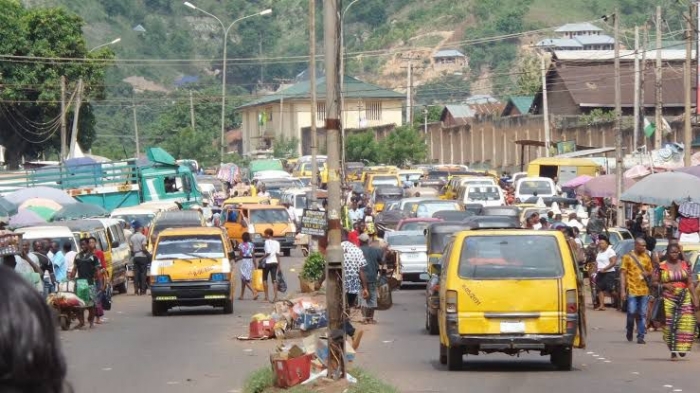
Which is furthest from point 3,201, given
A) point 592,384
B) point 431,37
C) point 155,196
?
point 431,37

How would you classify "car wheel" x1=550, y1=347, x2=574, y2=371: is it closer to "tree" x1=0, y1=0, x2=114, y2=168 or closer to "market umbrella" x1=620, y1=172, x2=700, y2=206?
"market umbrella" x1=620, y1=172, x2=700, y2=206

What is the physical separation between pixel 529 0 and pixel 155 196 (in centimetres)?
13464

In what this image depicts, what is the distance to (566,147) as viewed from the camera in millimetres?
66312

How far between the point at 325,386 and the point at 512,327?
9.32 ft

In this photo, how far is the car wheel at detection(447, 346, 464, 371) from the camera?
1716 cm

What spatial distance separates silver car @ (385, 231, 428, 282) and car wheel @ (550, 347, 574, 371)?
54.9ft

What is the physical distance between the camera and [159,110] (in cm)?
15088

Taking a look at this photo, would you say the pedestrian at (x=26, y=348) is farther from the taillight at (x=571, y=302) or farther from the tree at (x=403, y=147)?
the tree at (x=403, y=147)

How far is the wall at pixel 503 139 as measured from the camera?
67.2 meters

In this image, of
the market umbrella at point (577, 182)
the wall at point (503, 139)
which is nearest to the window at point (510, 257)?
the market umbrella at point (577, 182)

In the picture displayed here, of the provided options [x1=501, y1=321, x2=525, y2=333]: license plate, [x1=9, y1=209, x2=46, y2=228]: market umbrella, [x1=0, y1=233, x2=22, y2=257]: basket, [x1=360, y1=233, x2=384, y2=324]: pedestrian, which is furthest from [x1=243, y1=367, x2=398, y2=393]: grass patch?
[x1=9, y1=209, x2=46, y2=228]: market umbrella

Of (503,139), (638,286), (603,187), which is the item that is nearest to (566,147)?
(503,139)

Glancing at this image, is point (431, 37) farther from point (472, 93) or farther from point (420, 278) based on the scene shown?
point (420, 278)

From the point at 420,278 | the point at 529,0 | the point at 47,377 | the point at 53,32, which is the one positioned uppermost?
the point at 529,0
